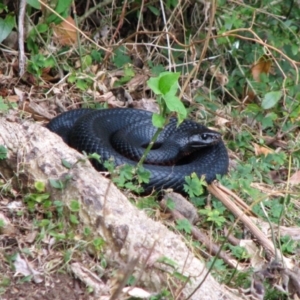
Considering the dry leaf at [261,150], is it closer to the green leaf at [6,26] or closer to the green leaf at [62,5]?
the green leaf at [62,5]

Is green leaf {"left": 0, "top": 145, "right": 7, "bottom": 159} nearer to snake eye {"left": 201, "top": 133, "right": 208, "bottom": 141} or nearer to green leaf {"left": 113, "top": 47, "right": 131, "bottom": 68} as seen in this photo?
snake eye {"left": 201, "top": 133, "right": 208, "bottom": 141}

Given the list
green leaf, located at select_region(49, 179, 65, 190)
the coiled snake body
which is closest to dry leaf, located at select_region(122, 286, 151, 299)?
green leaf, located at select_region(49, 179, 65, 190)

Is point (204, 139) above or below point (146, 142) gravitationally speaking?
above

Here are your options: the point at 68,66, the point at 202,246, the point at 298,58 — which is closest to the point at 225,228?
the point at 202,246

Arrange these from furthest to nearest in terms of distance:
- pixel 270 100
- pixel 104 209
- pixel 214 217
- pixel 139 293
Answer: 1. pixel 270 100
2. pixel 214 217
3. pixel 104 209
4. pixel 139 293

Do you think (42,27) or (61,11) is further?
(42,27)

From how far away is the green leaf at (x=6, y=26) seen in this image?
6.18 m

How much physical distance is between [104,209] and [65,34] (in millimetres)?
3081

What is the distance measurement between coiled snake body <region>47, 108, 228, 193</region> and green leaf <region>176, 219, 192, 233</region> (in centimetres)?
45

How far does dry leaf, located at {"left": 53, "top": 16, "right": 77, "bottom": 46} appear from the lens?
22.1ft

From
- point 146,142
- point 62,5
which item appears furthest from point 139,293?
point 62,5

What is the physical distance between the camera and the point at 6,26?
621cm

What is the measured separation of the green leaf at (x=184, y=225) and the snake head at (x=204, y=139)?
1379mm

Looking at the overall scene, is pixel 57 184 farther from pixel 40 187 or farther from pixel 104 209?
pixel 104 209
